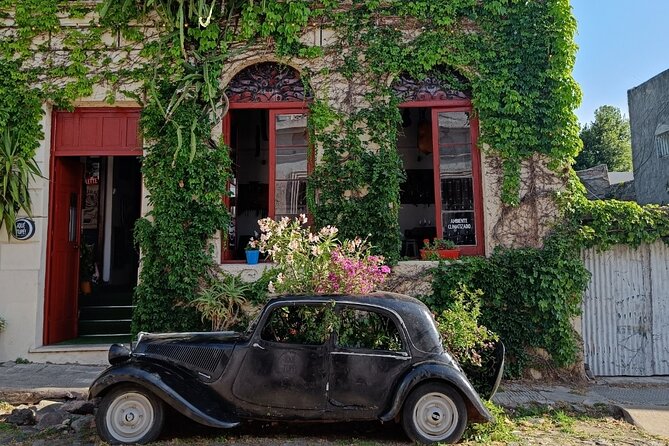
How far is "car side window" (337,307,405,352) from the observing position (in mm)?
4980

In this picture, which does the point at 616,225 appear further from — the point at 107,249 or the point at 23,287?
the point at 107,249

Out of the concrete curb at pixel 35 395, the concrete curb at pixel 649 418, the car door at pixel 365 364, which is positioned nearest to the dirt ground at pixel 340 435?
the concrete curb at pixel 649 418

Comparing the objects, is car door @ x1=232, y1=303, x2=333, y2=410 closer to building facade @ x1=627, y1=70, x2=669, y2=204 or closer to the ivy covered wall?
the ivy covered wall

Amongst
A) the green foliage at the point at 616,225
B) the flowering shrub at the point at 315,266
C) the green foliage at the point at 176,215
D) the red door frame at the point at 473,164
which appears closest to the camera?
the flowering shrub at the point at 315,266

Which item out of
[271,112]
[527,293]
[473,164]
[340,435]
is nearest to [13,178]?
[271,112]

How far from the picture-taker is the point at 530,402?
254 inches

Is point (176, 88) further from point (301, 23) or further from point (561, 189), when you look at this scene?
point (561, 189)

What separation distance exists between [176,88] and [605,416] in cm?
749

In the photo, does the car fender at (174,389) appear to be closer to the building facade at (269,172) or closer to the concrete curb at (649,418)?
the building facade at (269,172)

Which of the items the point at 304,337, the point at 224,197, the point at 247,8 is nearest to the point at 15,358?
the point at 224,197

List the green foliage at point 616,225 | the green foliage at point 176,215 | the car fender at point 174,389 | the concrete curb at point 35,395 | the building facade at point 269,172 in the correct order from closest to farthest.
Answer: the car fender at point 174,389 < the concrete curb at point 35,395 < the green foliage at point 616,225 < the green foliage at point 176,215 < the building facade at point 269,172

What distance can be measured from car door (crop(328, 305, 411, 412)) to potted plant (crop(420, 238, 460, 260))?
10.3ft

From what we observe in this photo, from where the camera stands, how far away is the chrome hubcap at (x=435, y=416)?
189 inches

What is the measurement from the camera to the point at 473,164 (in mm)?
8367
